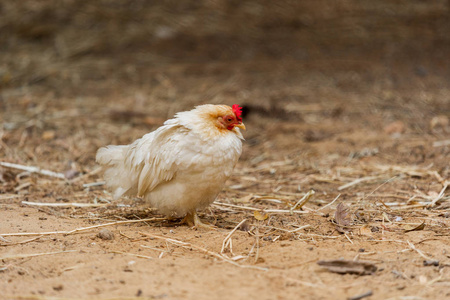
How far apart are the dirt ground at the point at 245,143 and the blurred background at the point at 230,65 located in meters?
0.04

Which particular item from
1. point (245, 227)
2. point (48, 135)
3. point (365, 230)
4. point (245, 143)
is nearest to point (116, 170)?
point (245, 227)

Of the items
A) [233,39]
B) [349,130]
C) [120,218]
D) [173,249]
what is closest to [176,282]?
[173,249]

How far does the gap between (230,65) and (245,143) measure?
3.39 m

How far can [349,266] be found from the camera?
2.94 m

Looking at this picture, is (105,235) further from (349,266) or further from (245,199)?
(349,266)

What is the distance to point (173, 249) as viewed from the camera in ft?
11.1

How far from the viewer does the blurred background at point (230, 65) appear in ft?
24.3

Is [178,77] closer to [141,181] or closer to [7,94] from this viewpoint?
[7,94]

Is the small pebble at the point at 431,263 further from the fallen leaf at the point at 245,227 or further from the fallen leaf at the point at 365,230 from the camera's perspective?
the fallen leaf at the point at 245,227

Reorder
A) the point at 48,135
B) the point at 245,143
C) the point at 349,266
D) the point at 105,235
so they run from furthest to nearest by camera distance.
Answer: the point at 245,143 → the point at 48,135 → the point at 105,235 → the point at 349,266

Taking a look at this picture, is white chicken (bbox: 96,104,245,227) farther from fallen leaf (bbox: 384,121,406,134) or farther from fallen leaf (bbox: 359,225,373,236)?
fallen leaf (bbox: 384,121,406,134)

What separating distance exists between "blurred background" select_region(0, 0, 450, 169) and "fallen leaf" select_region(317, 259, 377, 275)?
370 centimetres

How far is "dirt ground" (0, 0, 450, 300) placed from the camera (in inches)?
116

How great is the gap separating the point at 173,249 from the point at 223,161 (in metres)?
0.69
